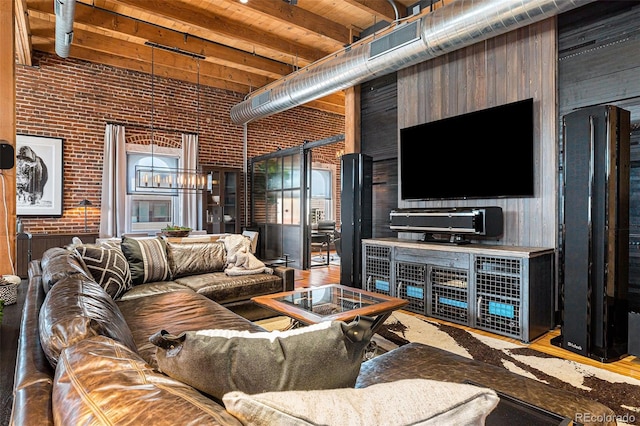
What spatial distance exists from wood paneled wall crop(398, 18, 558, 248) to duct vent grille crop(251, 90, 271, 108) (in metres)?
2.50

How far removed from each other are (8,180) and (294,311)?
235 cm

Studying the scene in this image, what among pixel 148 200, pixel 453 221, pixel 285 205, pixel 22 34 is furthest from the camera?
pixel 285 205

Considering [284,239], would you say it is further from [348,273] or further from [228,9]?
[228,9]

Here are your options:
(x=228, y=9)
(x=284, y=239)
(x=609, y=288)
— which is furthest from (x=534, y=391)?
(x=284, y=239)

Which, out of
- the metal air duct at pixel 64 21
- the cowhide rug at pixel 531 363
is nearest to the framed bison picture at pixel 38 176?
the metal air duct at pixel 64 21

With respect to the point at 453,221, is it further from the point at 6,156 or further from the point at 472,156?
the point at 6,156

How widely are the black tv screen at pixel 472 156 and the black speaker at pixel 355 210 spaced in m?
0.45

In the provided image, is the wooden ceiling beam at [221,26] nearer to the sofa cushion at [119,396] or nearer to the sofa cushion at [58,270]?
the sofa cushion at [58,270]

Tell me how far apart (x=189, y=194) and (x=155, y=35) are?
2.62 meters

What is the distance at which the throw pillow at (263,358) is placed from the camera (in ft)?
2.76

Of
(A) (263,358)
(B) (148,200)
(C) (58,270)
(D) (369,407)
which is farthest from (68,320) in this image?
(B) (148,200)

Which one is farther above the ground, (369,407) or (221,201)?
(221,201)

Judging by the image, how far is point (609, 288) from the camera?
8.86 feet

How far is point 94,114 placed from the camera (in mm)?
6121
